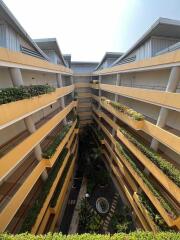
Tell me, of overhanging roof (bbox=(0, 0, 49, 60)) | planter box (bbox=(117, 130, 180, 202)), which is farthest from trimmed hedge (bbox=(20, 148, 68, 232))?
overhanging roof (bbox=(0, 0, 49, 60))

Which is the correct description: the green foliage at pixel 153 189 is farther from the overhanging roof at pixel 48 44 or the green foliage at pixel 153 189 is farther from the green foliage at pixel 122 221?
the overhanging roof at pixel 48 44

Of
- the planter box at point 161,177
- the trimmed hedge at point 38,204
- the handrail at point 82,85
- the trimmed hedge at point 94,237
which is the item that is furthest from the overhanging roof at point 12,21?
the handrail at point 82,85

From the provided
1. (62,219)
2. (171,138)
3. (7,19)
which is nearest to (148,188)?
(171,138)

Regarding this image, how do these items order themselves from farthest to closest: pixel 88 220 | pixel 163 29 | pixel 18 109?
pixel 88 220
pixel 163 29
pixel 18 109

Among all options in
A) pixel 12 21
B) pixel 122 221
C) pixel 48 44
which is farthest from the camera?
pixel 48 44

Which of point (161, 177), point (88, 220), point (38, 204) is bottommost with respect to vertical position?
point (88, 220)

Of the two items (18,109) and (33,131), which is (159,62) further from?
(33,131)

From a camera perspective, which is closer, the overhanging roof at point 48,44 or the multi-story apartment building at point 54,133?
the multi-story apartment building at point 54,133

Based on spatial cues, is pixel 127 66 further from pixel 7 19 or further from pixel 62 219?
pixel 62 219

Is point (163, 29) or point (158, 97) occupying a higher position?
point (163, 29)

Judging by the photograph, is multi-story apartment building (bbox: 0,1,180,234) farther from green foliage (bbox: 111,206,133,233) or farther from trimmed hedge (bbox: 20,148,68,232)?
green foliage (bbox: 111,206,133,233)

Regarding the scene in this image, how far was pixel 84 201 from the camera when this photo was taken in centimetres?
1911

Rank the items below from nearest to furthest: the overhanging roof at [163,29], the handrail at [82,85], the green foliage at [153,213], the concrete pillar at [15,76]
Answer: the concrete pillar at [15,76] < the green foliage at [153,213] < the overhanging roof at [163,29] < the handrail at [82,85]

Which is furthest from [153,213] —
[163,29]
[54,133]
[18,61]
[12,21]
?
[12,21]
